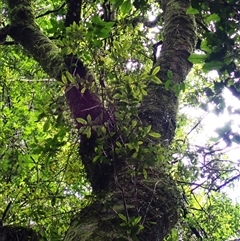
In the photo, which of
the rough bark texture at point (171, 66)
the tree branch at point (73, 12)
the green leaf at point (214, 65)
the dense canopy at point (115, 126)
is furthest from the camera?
the tree branch at point (73, 12)

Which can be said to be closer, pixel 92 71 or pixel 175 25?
pixel 92 71

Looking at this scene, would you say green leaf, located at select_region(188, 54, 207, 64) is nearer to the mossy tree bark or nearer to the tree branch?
the mossy tree bark

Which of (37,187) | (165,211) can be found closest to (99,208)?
(165,211)

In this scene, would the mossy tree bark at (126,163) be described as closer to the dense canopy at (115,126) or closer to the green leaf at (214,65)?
the dense canopy at (115,126)

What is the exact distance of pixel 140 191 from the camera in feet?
7.75

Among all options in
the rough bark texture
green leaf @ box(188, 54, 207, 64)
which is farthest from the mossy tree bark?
green leaf @ box(188, 54, 207, 64)

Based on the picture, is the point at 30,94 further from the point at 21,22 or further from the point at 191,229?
the point at 191,229

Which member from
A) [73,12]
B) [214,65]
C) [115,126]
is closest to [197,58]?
[214,65]

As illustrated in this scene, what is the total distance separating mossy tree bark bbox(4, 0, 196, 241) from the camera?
2195mm

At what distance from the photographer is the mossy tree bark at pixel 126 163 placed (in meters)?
2.20

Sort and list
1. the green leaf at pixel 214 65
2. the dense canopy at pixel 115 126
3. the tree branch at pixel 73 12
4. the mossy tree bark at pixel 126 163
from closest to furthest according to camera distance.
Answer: the green leaf at pixel 214 65 < the dense canopy at pixel 115 126 < the mossy tree bark at pixel 126 163 < the tree branch at pixel 73 12

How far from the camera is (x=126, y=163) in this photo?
2.51m

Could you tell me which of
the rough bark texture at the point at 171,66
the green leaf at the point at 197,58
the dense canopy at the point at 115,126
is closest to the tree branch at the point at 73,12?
the dense canopy at the point at 115,126

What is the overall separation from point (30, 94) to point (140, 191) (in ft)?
13.2
